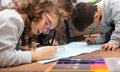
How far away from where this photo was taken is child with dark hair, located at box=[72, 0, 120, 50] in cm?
108

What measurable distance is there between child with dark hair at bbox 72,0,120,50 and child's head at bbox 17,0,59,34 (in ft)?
0.89

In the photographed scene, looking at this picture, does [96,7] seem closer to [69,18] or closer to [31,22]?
[69,18]

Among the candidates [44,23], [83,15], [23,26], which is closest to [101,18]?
[83,15]

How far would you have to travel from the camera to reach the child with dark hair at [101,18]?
3.54 feet

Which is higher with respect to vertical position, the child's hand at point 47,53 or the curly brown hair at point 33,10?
the curly brown hair at point 33,10

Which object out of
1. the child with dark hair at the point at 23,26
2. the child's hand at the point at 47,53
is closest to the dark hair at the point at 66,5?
the child with dark hair at the point at 23,26

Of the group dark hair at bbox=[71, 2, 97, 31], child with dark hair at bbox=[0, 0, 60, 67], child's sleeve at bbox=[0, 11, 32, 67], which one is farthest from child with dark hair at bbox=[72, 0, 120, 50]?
child's sleeve at bbox=[0, 11, 32, 67]

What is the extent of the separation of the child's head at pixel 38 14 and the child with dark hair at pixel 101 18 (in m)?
0.27

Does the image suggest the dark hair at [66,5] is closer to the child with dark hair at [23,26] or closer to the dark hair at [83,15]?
the dark hair at [83,15]

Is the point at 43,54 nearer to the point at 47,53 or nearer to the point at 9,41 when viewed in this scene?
the point at 47,53

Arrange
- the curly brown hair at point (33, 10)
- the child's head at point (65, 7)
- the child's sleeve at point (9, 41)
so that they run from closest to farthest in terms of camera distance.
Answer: the child's sleeve at point (9, 41) → the curly brown hair at point (33, 10) → the child's head at point (65, 7)

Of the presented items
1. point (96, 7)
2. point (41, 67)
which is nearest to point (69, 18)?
point (96, 7)

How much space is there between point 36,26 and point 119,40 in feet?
1.41

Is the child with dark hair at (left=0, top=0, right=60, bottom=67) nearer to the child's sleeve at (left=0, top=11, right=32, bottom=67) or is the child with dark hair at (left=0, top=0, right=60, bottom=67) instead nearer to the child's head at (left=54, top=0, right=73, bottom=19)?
the child's sleeve at (left=0, top=11, right=32, bottom=67)
